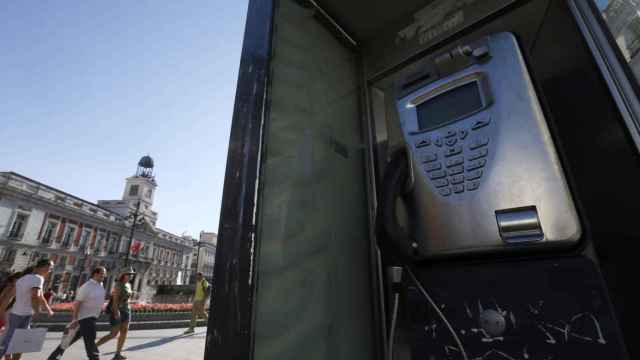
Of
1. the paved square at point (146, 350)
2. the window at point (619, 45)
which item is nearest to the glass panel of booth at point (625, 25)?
the window at point (619, 45)

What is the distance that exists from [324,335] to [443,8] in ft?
3.80

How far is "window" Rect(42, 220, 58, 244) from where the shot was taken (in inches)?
848

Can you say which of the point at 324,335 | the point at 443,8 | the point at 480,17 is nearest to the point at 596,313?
the point at 324,335

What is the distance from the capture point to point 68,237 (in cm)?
2328

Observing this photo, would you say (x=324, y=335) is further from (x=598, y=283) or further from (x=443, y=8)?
(x=443, y=8)

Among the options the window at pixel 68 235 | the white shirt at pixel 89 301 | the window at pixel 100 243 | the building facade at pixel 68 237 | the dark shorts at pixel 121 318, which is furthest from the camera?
the window at pixel 100 243

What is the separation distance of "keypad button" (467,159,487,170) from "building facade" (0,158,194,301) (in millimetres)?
18730

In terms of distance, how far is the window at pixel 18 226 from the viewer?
64.7ft

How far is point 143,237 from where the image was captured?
30.9m

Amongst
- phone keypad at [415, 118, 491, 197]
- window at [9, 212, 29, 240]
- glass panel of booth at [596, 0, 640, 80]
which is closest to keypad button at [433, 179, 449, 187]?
phone keypad at [415, 118, 491, 197]

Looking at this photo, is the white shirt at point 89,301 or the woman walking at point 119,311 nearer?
the white shirt at point 89,301

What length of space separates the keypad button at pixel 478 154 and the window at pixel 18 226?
2787cm

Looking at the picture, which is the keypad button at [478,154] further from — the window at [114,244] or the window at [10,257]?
the window at [114,244]

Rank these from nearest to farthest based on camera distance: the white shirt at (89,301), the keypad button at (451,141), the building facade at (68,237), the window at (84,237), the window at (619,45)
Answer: the window at (619,45) → the keypad button at (451,141) → the white shirt at (89,301) → the building facade at (68,237) → the window at (84,237)
